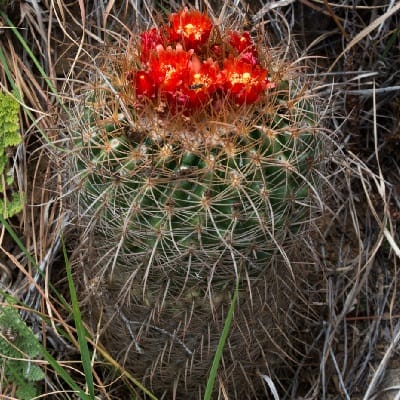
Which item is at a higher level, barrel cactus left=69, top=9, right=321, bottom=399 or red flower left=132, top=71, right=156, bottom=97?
red flower left=132, top=71, right=156, bottom=97

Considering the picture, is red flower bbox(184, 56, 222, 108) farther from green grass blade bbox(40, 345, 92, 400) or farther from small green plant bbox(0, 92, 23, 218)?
small green plant bbox(0, 92, 23, 218)

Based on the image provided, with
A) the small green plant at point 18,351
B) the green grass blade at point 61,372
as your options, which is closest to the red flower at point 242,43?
the green grass blade at point 61,372

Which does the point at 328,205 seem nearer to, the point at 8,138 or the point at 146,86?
the point at 146,86

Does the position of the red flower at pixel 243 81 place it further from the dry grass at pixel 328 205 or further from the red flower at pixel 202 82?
the dry grass at pixel 328 205

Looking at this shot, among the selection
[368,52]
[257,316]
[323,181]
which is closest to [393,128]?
[368,52]

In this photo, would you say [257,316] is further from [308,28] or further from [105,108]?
[308,28]

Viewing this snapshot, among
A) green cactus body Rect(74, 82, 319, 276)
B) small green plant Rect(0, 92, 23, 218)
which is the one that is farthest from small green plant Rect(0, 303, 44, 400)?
green cactus body Rect(74, 82, 319, 276)
